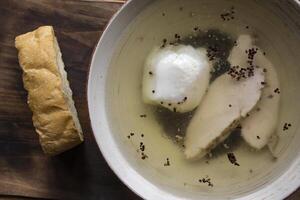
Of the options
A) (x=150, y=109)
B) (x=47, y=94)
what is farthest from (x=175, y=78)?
(x=47, y=94)

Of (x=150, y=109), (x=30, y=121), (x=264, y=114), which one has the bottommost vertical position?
(x=30, y=121)

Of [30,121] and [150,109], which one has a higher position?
[150,109]

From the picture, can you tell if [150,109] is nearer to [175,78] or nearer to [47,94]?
[175,78]

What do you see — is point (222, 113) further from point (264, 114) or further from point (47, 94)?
point (47, 94)

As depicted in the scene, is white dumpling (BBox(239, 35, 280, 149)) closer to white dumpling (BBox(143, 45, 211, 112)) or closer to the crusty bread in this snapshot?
white dumpling (BBox(143, 45, 211, 112))
